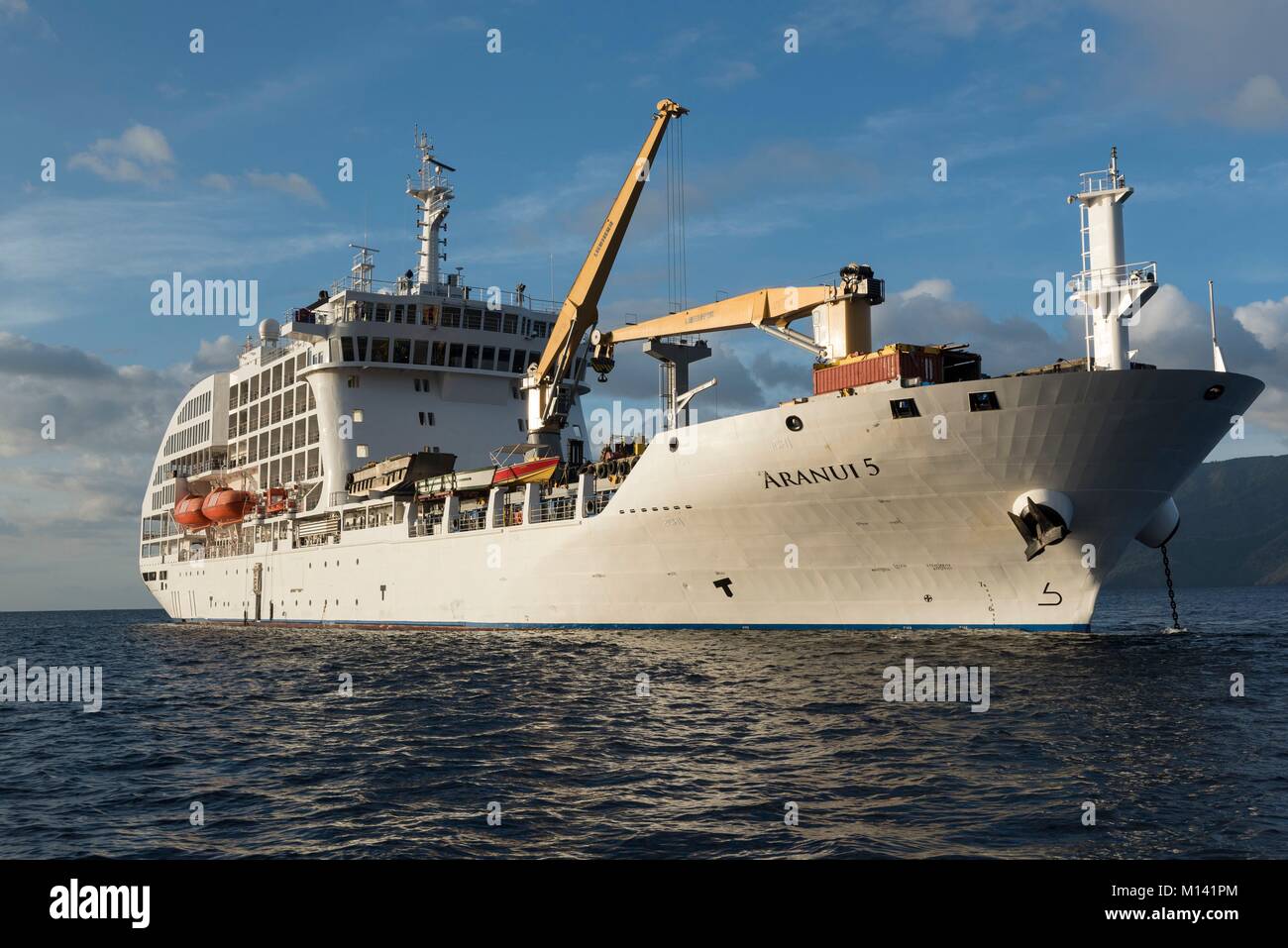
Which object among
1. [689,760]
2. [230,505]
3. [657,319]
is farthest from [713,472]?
[230,505]

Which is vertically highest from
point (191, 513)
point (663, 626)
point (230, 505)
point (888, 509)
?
point (230, 505)

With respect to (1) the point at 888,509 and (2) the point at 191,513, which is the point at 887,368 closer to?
(1) the point at 888,509

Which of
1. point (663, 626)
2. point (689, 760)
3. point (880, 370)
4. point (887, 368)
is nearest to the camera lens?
point (689, 760)

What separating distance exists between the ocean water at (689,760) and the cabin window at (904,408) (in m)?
5.83

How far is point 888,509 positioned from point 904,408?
111 inches

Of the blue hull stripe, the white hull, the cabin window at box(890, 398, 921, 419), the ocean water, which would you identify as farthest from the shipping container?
the ocean water

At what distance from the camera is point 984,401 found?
24781mm

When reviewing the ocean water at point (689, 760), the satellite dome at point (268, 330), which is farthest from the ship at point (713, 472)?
the satellite dome at point (268, 330)

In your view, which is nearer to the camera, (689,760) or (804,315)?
(689,760)

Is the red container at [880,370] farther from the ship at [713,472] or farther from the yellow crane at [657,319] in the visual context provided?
the yellow crane at [657,319]

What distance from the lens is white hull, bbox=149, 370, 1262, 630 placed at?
24672mm
